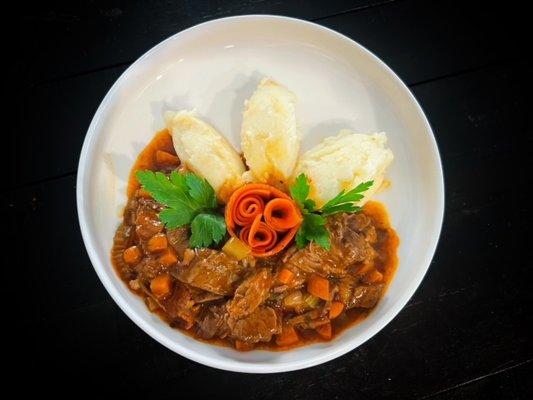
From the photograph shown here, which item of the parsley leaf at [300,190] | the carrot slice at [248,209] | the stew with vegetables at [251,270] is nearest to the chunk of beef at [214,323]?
the stew with vegetables at [251,270]

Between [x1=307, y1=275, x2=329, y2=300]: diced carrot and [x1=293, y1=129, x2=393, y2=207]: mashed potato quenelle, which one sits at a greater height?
[x1=293, y1=129, x2=393, y2=207]: mashed potato quenelle

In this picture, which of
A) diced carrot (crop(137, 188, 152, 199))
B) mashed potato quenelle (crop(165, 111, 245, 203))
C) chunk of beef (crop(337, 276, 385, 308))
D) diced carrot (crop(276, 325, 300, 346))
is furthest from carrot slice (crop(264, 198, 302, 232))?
diced carrot (crop(137, 188, 152, 199))

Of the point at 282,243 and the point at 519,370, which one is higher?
the point at 282,243

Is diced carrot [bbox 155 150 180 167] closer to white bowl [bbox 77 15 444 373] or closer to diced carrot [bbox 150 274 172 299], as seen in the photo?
white bowl [bbox 77 15 444 373]

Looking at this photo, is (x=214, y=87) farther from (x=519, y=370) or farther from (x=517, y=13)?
(x=519, y=370)

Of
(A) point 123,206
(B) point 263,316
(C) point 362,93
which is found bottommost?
(B) point 263,316

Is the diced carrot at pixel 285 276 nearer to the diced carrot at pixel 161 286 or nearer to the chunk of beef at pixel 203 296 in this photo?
the chunk of beef at pixel 203 296

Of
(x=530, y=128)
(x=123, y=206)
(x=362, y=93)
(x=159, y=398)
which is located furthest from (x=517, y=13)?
(x=159, y=398)
